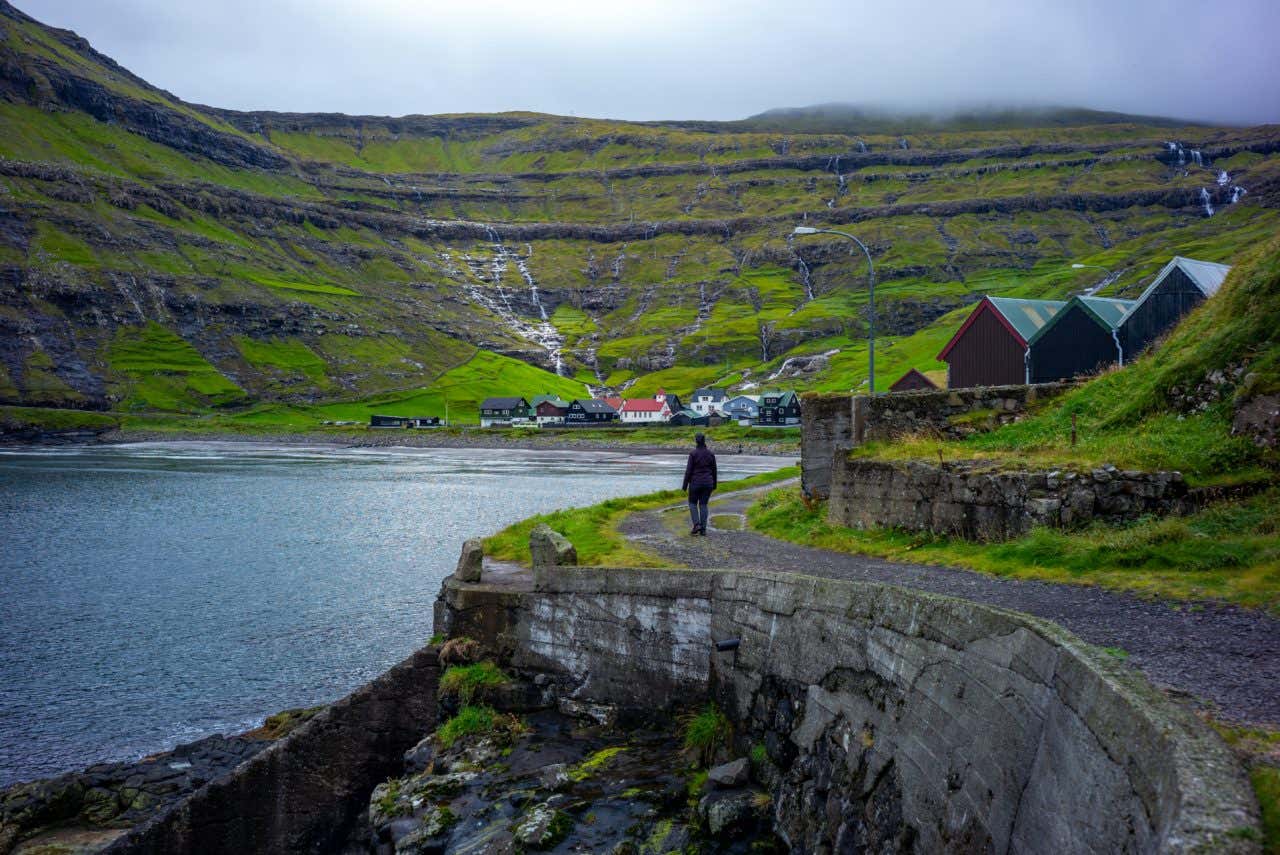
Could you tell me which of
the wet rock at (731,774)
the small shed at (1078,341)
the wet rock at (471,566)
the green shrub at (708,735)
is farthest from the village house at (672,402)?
the wet rock at (731,774)

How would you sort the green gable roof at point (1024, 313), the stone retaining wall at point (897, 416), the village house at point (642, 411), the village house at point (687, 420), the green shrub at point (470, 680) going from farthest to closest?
the village house at point (642, 411), the village house at point (687, 420), the green gable roof at point (1024, 313), the stone retaining wall at point (897, 416), the green shrub at point (470, 680)

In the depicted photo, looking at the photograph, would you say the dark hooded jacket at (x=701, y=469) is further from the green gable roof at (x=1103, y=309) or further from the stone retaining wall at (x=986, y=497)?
the green gable roof at (x=1103, y=309)

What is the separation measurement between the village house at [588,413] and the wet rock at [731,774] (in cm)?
15471

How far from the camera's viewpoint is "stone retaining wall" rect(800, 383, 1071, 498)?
18.0m

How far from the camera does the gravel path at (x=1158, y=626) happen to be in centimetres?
610

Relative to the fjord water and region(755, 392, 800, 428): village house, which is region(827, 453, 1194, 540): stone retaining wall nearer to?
the fjord water

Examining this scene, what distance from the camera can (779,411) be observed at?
147875mm

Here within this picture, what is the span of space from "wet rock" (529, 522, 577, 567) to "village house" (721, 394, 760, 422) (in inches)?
5476

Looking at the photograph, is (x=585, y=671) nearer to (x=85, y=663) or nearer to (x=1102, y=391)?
(x=1102, y=391)

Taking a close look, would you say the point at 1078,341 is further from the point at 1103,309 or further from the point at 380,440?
the point at 380,440

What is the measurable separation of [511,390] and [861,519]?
17715 centimetres

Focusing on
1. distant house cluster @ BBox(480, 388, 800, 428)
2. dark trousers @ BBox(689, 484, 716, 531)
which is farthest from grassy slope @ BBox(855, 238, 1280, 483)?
distant house cluster @ BBox(480, 388, 800, 428)

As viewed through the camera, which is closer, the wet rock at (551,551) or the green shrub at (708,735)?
the green shrub at (708,735)

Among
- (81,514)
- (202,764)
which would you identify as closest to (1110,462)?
(202,764)
